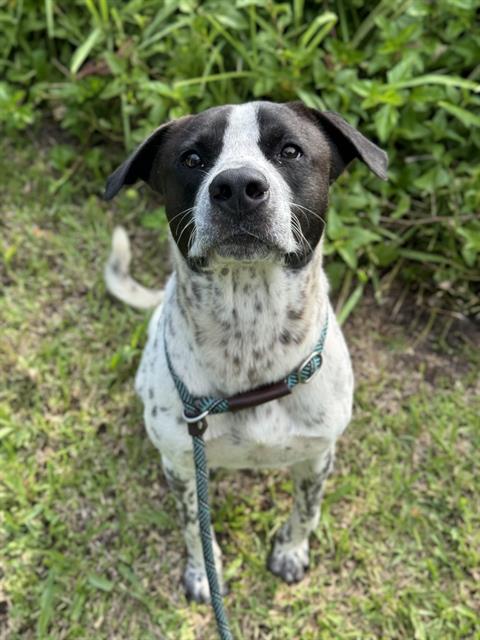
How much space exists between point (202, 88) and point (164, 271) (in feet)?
3.50

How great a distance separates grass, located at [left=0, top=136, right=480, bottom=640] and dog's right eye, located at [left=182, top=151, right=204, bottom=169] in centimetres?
155

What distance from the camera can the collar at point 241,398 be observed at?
6.87ft

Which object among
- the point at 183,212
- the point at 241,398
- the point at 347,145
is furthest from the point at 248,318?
the point at 347,145

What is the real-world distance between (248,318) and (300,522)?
43.3 inches

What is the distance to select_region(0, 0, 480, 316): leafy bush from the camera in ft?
11.1

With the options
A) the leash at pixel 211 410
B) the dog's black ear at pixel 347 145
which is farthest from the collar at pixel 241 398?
the dog's black ear at pixel 347 145

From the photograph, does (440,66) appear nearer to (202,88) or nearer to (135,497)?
(202,88)

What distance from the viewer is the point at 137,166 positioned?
224cm

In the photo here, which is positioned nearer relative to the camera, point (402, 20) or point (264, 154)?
point (264, 154)

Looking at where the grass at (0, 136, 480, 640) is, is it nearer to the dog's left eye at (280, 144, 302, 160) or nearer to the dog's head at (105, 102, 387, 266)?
the dog's head at (105, 102, 387, 266)

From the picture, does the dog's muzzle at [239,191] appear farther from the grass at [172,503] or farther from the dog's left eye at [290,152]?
the grass at [172,503]

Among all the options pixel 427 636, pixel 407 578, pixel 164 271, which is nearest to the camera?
pixel 427 636

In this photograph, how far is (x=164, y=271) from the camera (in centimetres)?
389

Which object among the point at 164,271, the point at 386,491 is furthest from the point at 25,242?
the point at 386,491
